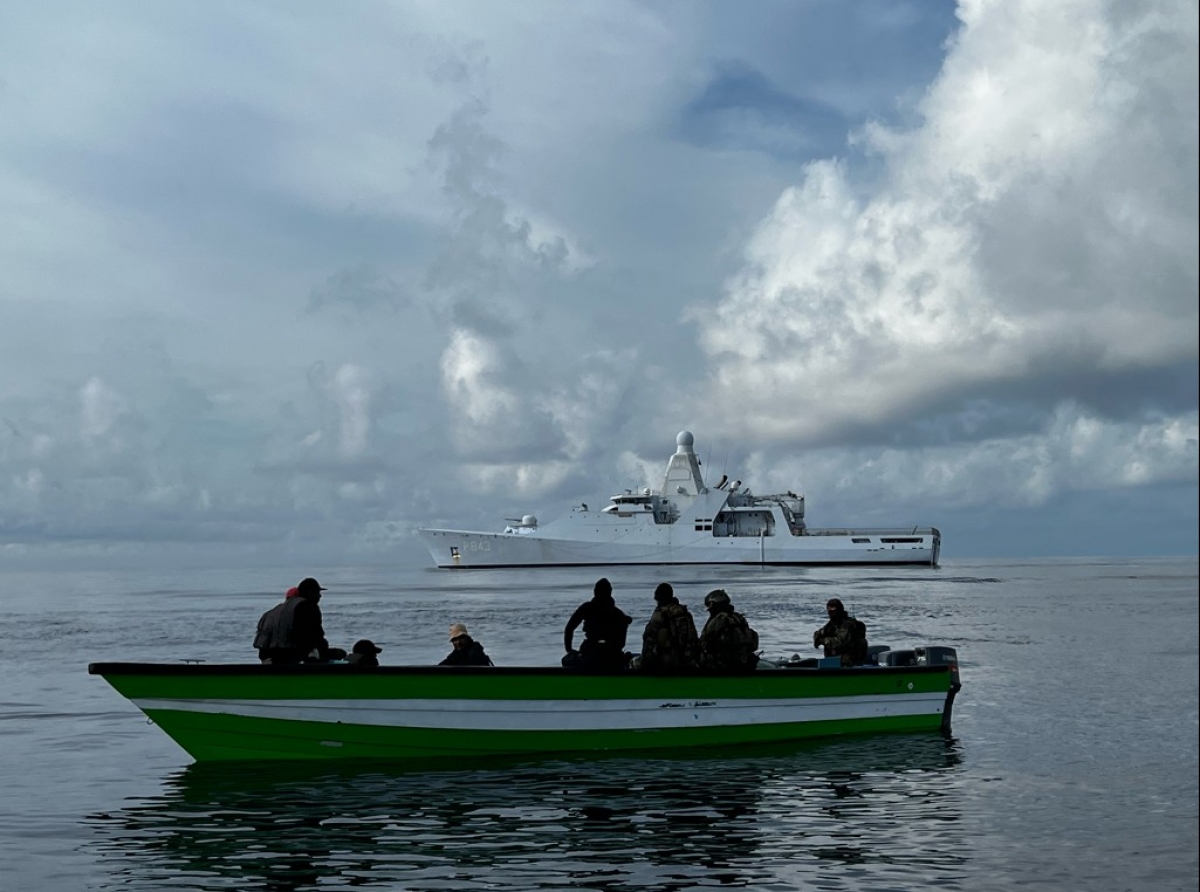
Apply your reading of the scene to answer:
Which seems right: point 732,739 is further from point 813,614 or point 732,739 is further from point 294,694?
point 813,614

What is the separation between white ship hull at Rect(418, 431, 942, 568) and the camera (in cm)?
10712

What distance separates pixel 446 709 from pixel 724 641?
3.96 m

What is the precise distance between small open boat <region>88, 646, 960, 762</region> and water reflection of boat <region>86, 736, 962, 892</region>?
1.13 feet

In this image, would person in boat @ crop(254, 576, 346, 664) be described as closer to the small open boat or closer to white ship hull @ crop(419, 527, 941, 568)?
the small open boat

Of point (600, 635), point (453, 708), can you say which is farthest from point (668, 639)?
point (453, 708)

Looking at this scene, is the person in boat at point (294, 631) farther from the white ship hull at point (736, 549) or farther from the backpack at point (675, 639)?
the white ship hull at point (736, 549)

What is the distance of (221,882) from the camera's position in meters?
10.8

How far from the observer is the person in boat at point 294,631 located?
15086 mm

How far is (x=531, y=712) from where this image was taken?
625 inches

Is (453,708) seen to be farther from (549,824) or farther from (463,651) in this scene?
(549,824)

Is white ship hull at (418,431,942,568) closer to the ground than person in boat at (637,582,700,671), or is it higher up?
higher up

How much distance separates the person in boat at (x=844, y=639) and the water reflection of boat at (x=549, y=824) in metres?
1.75

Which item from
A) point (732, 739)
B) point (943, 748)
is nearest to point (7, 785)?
point (732, 739)

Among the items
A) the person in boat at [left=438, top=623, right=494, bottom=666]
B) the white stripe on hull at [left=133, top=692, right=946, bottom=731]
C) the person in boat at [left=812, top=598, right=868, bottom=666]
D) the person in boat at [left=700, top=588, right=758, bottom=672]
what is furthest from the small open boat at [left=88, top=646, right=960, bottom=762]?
the person in boat at [left=812, top=598, right=868, bottom=666]
